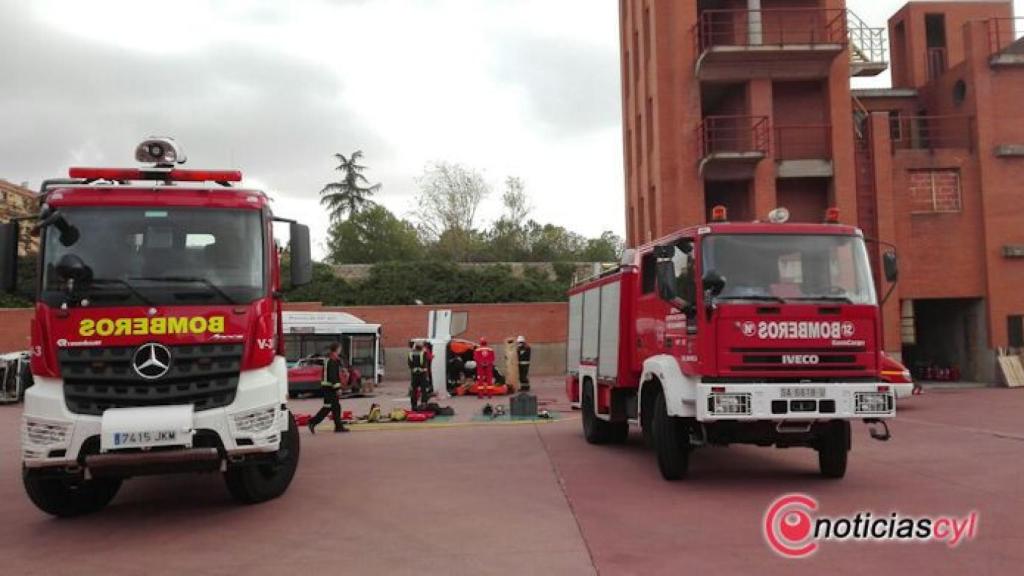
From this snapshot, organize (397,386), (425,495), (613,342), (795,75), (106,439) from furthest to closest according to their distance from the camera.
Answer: (397,386), (795,75), (613,342), (425,495), (106,439)

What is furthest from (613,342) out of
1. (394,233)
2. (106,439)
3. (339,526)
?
(394,233)

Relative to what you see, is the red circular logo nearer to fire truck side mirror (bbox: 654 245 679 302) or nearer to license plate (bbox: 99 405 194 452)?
fire truck side mirror (bbox: 654 245 679 302)

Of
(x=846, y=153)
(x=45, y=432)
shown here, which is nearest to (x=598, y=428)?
(x=45, y=432)

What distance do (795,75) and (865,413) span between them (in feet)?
59.6

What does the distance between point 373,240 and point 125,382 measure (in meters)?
53.9

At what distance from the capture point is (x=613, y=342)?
440 inches

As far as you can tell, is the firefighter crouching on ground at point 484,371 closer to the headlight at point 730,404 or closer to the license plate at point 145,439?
the headlight at point 730,404

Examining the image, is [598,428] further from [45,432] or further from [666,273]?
[45,432]

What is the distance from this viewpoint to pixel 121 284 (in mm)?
7141

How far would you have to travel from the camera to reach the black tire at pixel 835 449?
872 cm

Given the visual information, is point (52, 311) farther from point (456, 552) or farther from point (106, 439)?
point (456, 552)

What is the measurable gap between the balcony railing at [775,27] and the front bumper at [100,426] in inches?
781

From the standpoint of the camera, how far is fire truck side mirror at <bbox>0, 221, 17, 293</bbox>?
7406 mm

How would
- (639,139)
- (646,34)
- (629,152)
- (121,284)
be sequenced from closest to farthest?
(121,284) < (646,34) < (639,139) < (629,152)
